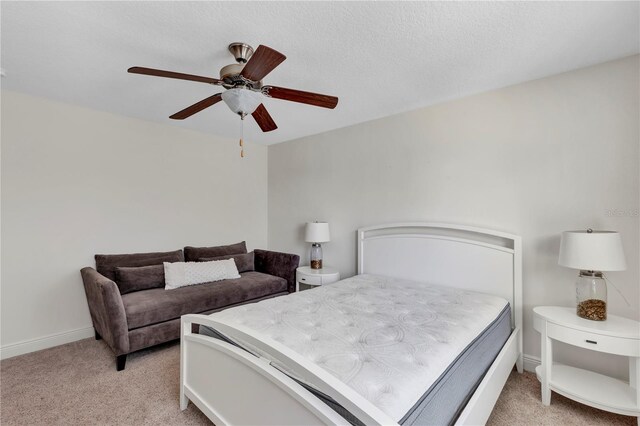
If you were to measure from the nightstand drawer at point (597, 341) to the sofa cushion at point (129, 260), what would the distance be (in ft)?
11.6

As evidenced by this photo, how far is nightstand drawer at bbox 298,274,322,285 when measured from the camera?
3.38 metres

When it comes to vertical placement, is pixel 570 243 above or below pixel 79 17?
below

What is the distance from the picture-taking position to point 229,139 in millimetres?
4207

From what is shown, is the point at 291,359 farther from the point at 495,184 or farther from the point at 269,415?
the point at 495,184

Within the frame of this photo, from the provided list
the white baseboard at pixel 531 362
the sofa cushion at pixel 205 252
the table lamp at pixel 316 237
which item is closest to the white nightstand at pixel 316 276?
the table lamp at pixel 316 237

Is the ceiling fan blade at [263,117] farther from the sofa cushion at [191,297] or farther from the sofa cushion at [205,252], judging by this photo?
the sofa cushion at [205,252]

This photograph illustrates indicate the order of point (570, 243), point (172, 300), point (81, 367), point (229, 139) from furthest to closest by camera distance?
1. point (229, 139)
2. point (172, 300)
3. point (81, 367)
4. point (570, 243)

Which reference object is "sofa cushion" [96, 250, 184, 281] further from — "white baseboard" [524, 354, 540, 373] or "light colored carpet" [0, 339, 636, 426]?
"white baseboard" [524, 354, 540, 373]

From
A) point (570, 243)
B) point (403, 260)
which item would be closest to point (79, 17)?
point (403, 260)

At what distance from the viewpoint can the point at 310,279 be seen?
3449 millimetres

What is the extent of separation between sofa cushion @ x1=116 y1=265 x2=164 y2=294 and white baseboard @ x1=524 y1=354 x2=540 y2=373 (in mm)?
3407

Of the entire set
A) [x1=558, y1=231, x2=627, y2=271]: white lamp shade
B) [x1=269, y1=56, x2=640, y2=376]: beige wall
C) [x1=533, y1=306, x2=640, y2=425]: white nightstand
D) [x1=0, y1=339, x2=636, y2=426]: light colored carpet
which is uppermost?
[x1=269, y1=56, x2=640, y2=376]: beige wall

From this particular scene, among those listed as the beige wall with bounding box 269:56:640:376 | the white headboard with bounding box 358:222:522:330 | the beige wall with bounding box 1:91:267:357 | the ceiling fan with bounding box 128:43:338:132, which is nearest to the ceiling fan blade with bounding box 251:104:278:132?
the ceiling fan with bounding box 128:43:338:132

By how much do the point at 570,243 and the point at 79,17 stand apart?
323cm
